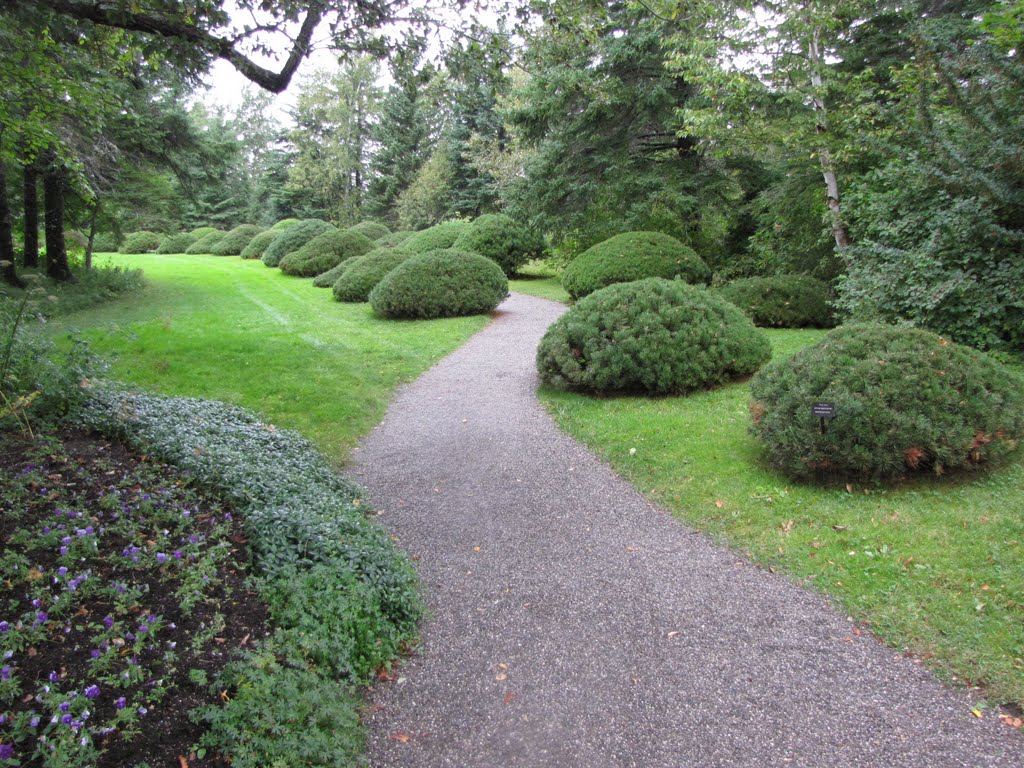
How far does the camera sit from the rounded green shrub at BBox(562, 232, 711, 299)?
43.1ft

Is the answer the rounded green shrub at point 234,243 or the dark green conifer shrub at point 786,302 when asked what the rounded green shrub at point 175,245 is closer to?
the rounded green shrub at point 234,243

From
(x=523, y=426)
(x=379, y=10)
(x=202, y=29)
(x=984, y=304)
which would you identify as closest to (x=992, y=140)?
(x=984, y=304)

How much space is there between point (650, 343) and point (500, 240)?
13019 millimetres

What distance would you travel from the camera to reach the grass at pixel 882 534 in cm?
303

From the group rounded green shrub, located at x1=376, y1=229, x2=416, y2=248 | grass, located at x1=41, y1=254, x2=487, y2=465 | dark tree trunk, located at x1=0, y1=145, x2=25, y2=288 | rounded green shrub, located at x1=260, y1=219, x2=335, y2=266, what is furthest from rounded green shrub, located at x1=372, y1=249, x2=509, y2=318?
rounded green shrub, located at x1=260, y1=219, x2=335, y2=266

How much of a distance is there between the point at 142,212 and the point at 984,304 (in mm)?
19313

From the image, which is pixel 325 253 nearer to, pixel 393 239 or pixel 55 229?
pixel 393 239

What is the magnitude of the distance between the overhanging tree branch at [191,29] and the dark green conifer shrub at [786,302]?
791cm

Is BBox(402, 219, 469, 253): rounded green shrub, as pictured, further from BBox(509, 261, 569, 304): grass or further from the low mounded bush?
BBox(509, 261, 569, 304): grass

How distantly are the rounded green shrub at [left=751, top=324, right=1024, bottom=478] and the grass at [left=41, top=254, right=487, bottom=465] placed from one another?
4011mm

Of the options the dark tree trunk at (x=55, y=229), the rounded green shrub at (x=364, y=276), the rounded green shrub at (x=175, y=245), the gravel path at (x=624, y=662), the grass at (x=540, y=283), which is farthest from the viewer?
the rounded green shrub at (x=175, y=245)

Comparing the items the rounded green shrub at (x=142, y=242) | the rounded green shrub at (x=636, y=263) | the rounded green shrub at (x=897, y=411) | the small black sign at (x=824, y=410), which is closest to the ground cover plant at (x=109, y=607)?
the small black sign at (x=824, y=410)

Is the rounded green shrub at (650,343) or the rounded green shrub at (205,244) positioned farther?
the rounded green shrub at (205,244)

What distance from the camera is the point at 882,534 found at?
3994 mm
